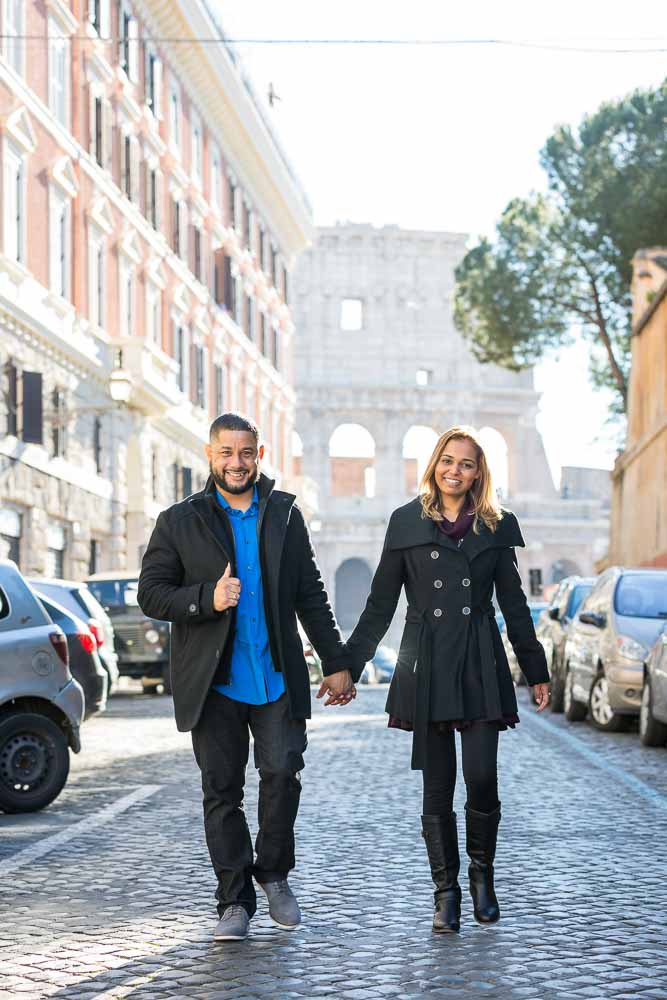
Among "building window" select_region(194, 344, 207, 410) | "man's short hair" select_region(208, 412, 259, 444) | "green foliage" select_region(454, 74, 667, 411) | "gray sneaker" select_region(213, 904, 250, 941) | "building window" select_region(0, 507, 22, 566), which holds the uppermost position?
"green foliage" select_region(454, 74, 667, 411)

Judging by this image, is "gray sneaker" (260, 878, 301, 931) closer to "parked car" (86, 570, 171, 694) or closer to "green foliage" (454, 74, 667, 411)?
"parked car" (86, 570, 171, 694)

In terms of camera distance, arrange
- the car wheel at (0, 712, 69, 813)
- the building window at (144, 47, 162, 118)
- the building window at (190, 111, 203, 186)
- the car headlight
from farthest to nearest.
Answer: the building window at (190, 111, 203, 186) < the building window at (144, 47, 162, 118) < the car headlight < the car wheel at (0, 712, 69, 813)

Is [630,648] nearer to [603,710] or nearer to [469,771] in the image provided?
[603,710]

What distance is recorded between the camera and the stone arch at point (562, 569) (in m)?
79.9

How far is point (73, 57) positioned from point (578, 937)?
1073 inches

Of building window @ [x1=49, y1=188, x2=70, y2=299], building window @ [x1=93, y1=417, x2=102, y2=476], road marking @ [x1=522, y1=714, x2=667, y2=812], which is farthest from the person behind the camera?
building window @ [x1=93, y1=417, x2=102, y2=476]

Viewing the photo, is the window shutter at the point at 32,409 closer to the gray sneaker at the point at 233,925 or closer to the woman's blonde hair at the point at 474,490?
the woman's blonde hair at the point at 474,490

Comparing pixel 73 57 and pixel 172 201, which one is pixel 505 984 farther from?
pixel 172 201

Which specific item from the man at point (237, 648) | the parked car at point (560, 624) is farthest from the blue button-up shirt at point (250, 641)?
the parked car at point (560, 624)

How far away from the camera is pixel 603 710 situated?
16922 mm

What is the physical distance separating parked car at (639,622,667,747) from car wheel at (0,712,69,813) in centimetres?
496

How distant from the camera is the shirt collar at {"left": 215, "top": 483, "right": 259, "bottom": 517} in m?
6.33

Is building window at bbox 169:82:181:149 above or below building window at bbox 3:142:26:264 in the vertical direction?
above

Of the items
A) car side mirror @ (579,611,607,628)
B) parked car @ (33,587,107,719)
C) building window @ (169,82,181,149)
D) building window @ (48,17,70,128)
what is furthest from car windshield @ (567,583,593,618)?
building window @ (169,82,181,149)
